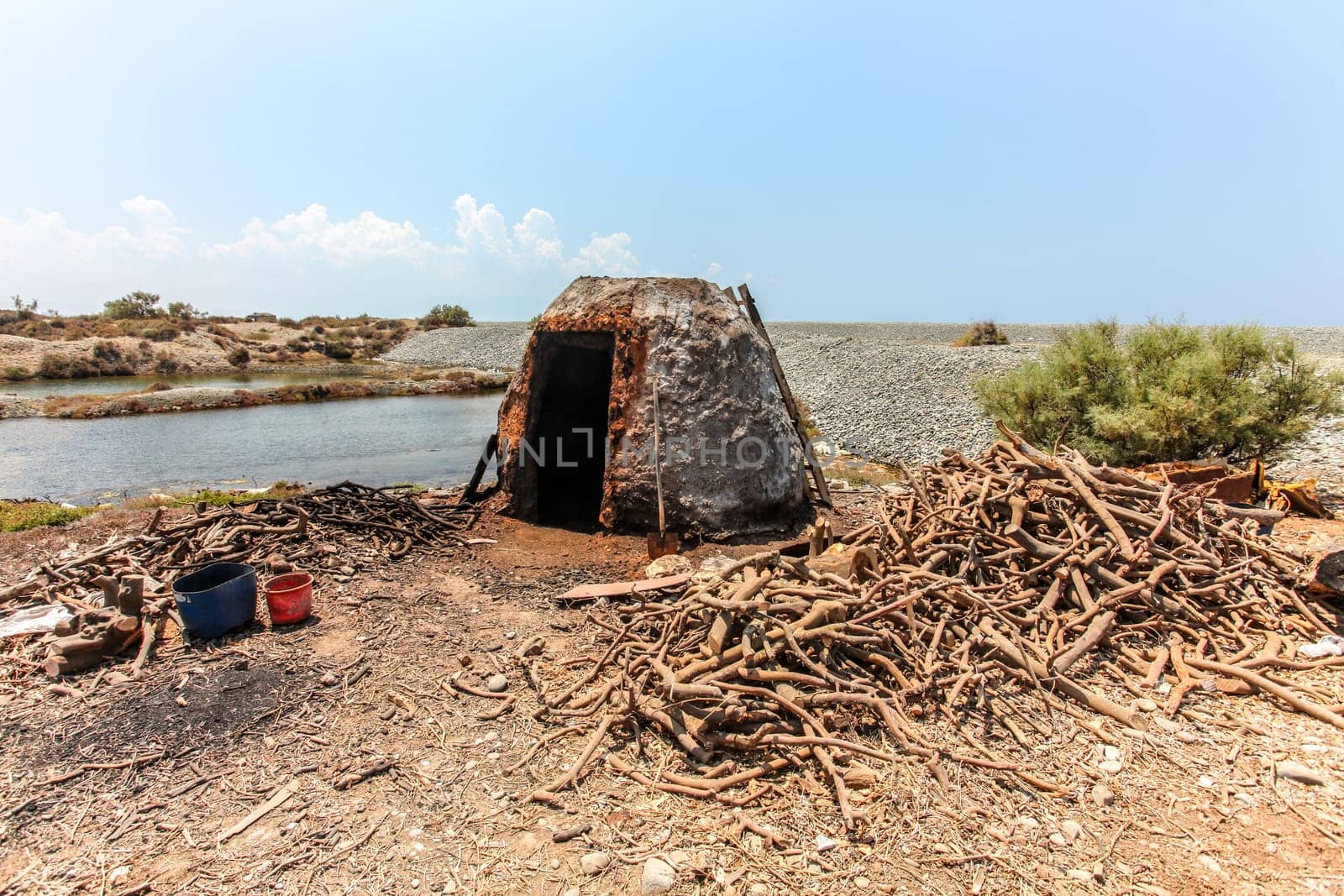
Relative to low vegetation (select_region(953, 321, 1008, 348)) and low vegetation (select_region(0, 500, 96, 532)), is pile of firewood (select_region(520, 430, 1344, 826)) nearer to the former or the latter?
low vegetation (select_region(0, 500, 96, 532))

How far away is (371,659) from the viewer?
4.55 meters

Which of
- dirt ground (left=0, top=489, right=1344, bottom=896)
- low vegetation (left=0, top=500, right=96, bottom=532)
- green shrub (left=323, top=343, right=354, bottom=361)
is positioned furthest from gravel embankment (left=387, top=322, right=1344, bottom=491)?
green shrub (left=323, top=343, right=354, bottom=361)

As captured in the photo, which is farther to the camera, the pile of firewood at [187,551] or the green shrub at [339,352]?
the green shrub at [339,352]

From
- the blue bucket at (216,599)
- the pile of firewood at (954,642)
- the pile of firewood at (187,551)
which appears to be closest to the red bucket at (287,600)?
the blue bucket at (216,599)

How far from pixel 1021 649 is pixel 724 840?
2324 millimetres

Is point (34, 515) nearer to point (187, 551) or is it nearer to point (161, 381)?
point (187, 551)

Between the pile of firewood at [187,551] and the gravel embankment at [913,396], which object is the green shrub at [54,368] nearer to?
the pile of firewood at [187,551]

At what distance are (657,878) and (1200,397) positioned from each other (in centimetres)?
1022

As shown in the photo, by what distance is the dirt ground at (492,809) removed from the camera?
2.65 m

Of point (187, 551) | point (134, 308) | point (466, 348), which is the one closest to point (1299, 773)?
point (187, 551)

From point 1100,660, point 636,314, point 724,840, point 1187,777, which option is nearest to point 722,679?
point 724,840

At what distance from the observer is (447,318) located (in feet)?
200

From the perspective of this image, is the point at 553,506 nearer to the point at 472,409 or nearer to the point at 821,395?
the point at 821,395

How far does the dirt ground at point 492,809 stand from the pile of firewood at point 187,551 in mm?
295
